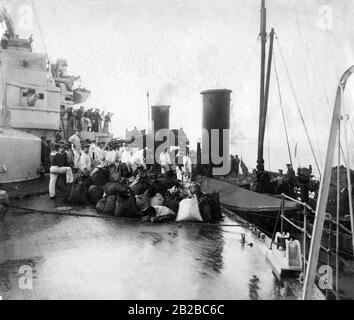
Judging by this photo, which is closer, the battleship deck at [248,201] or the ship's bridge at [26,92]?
the battleship deck at [248,201]

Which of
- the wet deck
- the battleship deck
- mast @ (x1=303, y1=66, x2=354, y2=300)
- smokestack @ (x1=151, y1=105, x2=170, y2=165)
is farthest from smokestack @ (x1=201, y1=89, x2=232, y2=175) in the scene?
mast @ (x1=303, y1=66, x2=354, y2=300)

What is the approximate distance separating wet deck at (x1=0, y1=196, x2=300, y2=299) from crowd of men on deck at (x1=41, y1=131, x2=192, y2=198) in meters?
2.24

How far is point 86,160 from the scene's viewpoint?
10844 millimetres

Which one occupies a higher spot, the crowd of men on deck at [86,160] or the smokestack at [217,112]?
the smokestack at [217,112]

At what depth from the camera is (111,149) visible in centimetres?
1407

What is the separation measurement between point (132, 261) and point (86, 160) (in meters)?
6.95

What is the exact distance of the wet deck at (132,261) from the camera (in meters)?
3.47

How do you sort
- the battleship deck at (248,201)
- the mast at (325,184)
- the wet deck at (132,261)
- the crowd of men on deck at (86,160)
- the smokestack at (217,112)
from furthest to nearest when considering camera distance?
the smokestack at (217,112) → the crowd of men on deck at (86,160) → the battleship deck at (248,201) → the wet deck at (132,261) → the mast at (325,184)

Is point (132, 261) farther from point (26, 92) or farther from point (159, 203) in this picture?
point (26, 92)

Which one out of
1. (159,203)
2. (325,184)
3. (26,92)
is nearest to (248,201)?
(159,203)

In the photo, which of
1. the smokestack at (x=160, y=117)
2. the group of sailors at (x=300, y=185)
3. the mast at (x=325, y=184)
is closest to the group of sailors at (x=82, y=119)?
the smokestack at (x=160, y=117)

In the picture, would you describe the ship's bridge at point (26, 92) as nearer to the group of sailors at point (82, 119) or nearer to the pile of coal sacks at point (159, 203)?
the group of sailors at point (82, 119)

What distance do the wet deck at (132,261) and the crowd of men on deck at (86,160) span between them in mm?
2239

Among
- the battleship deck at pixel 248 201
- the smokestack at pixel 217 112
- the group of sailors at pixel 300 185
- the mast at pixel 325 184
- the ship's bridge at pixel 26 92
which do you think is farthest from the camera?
the ship's bridge at pixel 26 92
